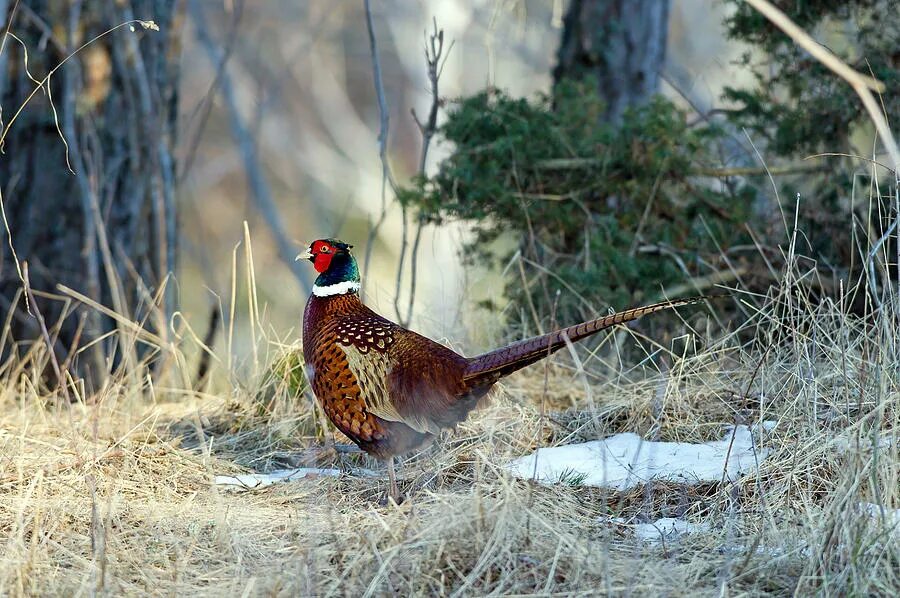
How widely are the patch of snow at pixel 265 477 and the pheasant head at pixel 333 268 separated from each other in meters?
0.64

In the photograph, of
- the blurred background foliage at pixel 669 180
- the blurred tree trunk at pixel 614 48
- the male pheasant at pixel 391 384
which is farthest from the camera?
the blurred tree trunk at pixel 614 48

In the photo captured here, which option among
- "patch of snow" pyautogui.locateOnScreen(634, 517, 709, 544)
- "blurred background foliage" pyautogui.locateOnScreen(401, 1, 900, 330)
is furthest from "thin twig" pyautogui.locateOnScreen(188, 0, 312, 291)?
"patch of snow" pyautogui.locateOnScreen(634, 517, 709, 544)

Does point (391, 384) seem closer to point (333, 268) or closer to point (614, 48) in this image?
point (333, 268)

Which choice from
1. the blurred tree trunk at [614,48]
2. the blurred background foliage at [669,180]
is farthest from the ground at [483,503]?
the blurred tree trunk at [614,48]

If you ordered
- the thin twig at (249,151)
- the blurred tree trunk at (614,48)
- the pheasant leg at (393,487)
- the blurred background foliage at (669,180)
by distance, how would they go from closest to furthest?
the pheasant leg at (393,487) → the blurred background foliage at (669,180) → the blurred tree trunk at (614,48) → the thin twig at (249,151)

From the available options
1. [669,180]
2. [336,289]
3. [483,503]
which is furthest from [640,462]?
[669,180]

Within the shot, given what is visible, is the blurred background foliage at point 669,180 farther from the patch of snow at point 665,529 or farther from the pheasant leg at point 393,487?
the patch of snow at point 665,529

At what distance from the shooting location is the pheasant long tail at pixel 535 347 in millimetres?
3080

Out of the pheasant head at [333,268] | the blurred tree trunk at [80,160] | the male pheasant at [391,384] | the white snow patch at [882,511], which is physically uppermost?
the blurred tree trunk at [80,160]

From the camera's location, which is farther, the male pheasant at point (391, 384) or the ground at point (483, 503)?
the male pheasant at point (391, 384)

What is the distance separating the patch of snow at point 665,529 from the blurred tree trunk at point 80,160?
10.2 feet

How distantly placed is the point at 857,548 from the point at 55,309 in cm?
433

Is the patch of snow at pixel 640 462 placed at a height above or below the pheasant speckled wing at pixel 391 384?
below

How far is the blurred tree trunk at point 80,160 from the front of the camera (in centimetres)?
538
